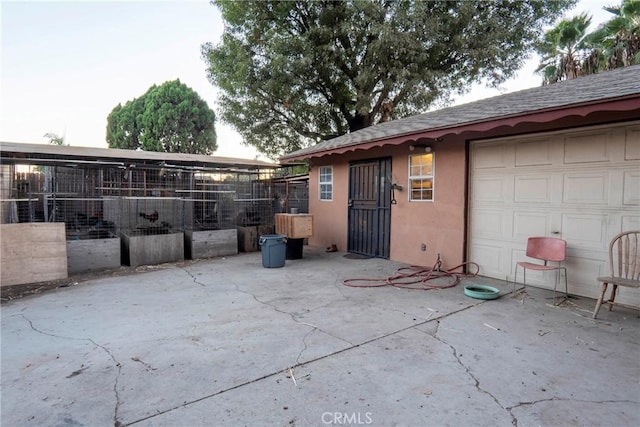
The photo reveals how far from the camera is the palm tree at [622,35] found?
8.67 meters

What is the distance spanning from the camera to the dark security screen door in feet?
24.1

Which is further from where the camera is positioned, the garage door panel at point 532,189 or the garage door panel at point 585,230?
the garage door panel at point 532,189

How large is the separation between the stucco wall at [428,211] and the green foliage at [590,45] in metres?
6.64

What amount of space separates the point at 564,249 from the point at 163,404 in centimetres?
493

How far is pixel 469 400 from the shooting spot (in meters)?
2.19

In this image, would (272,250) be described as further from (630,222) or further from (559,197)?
(630,222)

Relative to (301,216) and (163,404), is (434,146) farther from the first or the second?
(163,404)

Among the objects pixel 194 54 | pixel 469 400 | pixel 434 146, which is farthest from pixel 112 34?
pixel 469 400

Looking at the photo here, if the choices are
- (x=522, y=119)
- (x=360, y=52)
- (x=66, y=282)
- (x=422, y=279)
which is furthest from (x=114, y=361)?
(x=360, y=52)

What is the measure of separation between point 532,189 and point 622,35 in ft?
26.6

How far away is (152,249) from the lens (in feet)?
23.3

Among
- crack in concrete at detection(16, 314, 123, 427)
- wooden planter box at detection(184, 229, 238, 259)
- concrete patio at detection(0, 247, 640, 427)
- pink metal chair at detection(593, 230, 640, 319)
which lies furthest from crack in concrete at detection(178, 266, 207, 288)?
pink metal chair at detection(593, 230, 640, 319)

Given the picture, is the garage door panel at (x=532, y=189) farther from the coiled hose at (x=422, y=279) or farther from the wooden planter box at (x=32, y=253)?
the wooden planter box at (x=32, y=253)

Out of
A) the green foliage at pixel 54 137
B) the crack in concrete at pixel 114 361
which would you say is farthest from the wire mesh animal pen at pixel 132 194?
the green foliage at pixel 54 137
